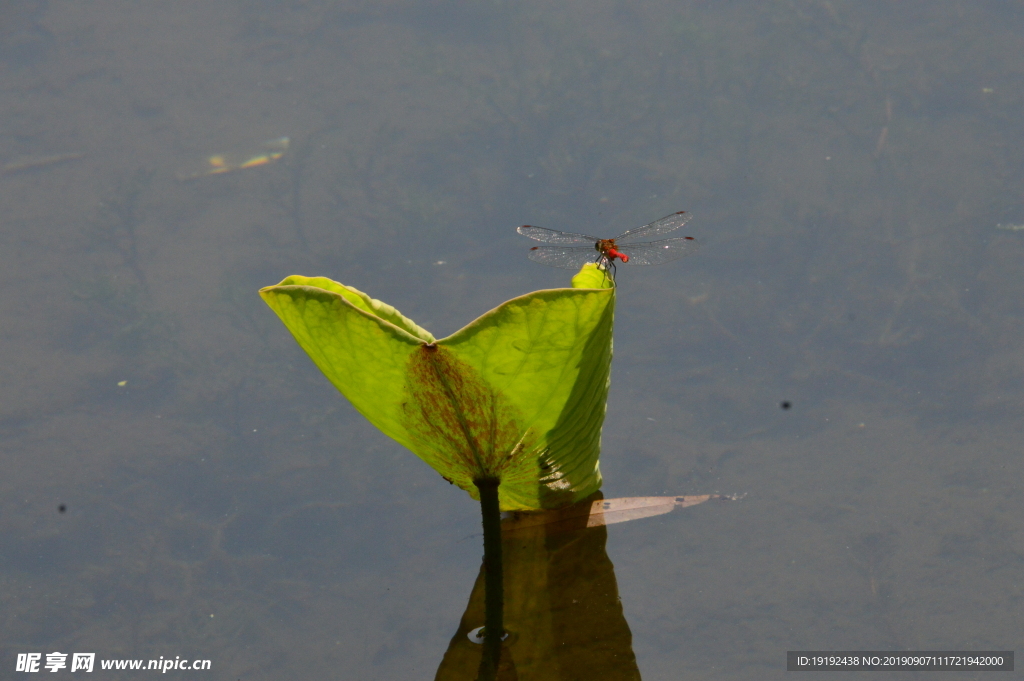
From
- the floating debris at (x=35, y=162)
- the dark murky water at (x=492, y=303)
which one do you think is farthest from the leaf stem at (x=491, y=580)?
the floating debris at (x=35, y=162)

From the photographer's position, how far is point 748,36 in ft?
14.3

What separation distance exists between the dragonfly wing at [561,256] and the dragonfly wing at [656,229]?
0.50 feet

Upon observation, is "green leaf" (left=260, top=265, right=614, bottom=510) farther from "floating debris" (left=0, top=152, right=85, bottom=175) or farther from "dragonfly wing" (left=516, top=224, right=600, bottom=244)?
"floating debris" (left=0, top=152, right=85, bottom=175)

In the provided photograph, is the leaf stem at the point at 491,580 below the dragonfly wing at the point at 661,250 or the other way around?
below

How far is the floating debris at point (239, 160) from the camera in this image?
388 cm

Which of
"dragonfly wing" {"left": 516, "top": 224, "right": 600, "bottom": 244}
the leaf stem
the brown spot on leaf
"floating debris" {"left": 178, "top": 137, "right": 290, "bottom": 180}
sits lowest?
the leaf stem

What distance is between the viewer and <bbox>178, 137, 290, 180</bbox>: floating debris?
388cm

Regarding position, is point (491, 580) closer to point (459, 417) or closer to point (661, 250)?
point (459, 417)

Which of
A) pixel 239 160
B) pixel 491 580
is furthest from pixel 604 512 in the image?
pixel 239 160

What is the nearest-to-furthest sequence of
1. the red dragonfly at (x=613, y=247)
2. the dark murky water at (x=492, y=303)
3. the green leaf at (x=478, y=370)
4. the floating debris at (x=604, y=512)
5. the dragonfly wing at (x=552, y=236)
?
1. the green leaf at (x=478, y=370)
2. the dark murky water at (x=492, y=303)
3. the floating debris at (x=604, y=512)
4. the red dragonfly at (x=613, y=247)
5. the dragonfly wing at (x=552, y=236)

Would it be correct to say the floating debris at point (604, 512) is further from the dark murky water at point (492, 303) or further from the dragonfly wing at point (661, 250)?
the dragonfly wing at point (661, 250)

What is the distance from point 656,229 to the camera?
3.26m

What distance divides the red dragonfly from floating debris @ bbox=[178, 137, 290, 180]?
4.27 feet

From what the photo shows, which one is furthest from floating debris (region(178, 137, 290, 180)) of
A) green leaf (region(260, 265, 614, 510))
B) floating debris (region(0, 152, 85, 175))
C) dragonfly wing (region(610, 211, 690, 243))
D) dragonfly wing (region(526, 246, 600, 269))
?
green leaf (region(260, 265, 614, 510))
